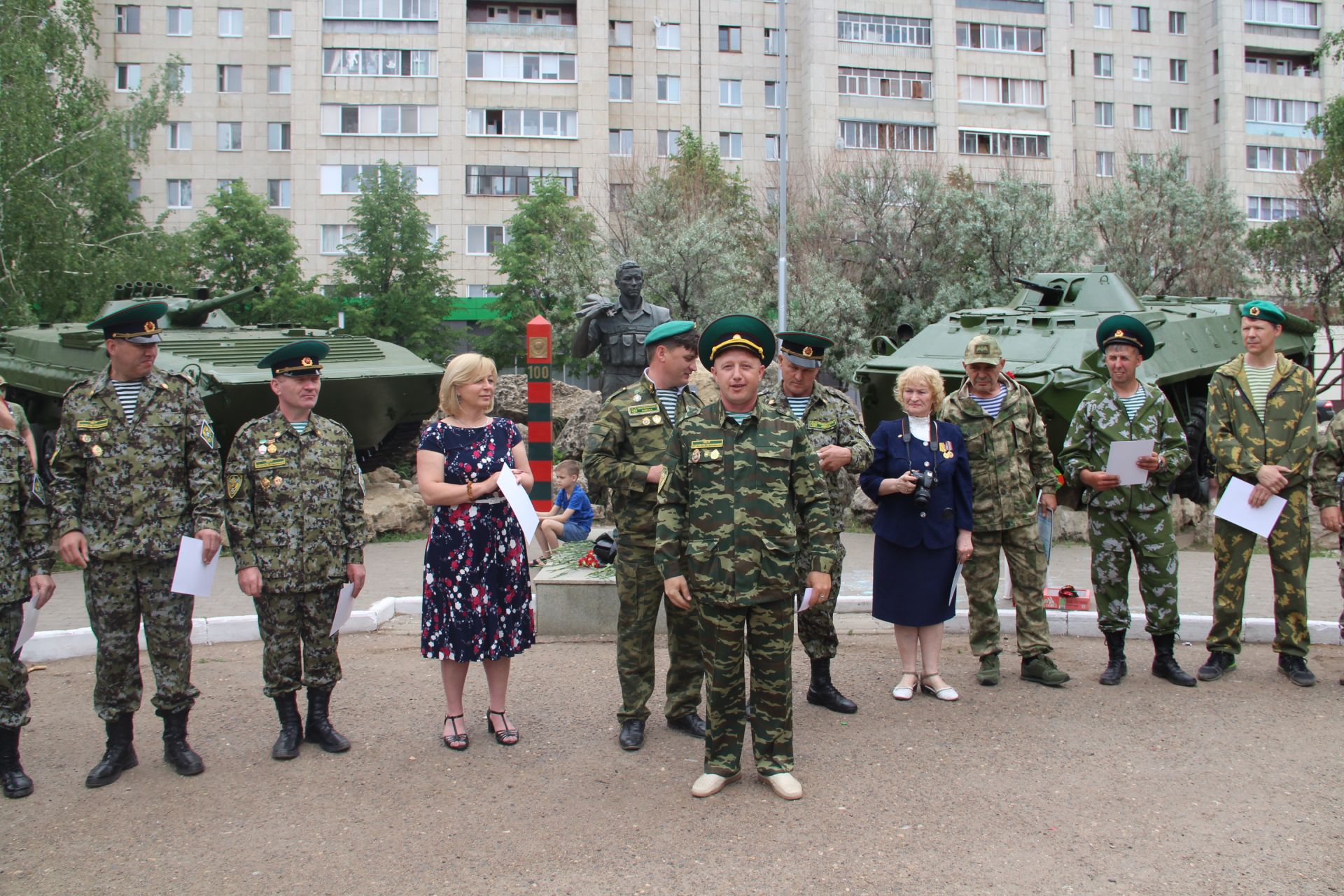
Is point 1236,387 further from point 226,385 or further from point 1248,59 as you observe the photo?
point 1248,59

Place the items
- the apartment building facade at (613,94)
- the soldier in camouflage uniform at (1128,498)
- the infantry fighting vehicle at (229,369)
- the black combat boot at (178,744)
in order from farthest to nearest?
the apartment building facade at (613,94), the infantry fighting vehicle at (229,369), the soldier in camouflage uniform at (1128,498), the black combat boot at (178,744)

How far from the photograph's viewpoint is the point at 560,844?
12.3 ft

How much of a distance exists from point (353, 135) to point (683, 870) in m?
36.3

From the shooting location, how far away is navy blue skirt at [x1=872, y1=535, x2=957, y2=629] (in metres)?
5.41

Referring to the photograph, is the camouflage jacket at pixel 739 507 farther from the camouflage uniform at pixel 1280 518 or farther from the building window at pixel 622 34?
the building window at pixel 622 34

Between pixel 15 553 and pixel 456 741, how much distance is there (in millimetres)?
1943

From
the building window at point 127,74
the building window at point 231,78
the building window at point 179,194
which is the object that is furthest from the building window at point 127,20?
the building window at point 179,194

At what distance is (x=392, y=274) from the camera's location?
30641 millimetres

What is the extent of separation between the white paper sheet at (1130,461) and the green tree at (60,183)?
18.6m

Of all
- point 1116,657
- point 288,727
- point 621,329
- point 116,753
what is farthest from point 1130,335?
point 116,753

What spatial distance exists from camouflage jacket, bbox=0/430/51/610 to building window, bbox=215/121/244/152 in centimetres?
3774

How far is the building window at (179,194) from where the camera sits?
38344 millimetres

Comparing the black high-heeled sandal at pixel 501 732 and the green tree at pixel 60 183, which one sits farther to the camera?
the green tree at pixel 60 183

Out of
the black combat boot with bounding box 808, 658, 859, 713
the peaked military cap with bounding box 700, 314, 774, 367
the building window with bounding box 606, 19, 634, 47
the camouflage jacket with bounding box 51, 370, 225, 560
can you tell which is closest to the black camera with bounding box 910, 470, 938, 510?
the black combat boot with bounding box 808, 658, 859, 713
